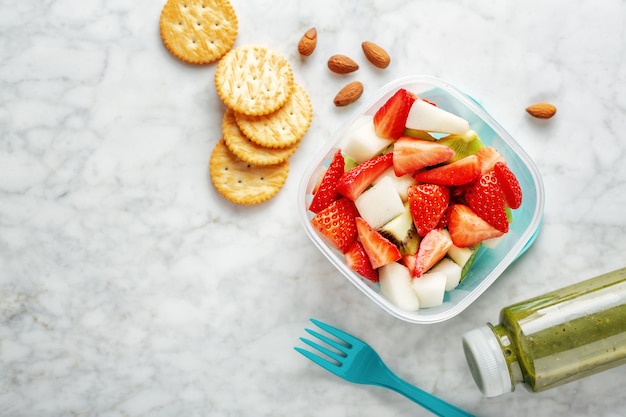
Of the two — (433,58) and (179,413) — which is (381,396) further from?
(433,58)

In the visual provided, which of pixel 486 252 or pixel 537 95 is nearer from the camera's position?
pixel 486 252

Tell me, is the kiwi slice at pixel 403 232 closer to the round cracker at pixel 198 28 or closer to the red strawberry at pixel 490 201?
the red strawberry at pixel 490 201

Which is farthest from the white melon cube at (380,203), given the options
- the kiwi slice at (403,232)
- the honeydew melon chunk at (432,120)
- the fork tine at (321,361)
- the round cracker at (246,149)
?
the fork tine at (321,361)

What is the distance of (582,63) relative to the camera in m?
1.41

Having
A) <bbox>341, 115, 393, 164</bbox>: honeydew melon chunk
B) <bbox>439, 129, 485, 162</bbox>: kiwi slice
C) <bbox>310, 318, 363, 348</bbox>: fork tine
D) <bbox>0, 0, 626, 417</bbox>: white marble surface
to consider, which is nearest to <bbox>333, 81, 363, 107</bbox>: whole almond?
<bbox>0, 0, 626, 417</bbox>: white marble surface

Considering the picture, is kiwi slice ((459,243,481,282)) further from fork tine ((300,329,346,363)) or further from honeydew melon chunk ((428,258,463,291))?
fork tine ((300,329,346,363))

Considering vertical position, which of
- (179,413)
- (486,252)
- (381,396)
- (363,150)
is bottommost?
(179,413)

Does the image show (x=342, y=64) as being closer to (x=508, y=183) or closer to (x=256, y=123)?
(x=256, y=123)

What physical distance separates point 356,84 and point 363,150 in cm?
23

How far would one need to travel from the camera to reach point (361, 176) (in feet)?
3.86

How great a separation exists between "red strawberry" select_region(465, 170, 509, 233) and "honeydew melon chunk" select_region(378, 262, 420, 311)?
0.19 metres

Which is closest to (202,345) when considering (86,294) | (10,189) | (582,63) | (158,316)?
(158,316)

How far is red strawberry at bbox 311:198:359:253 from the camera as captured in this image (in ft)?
3.98

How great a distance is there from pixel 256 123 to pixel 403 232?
0.41 m
